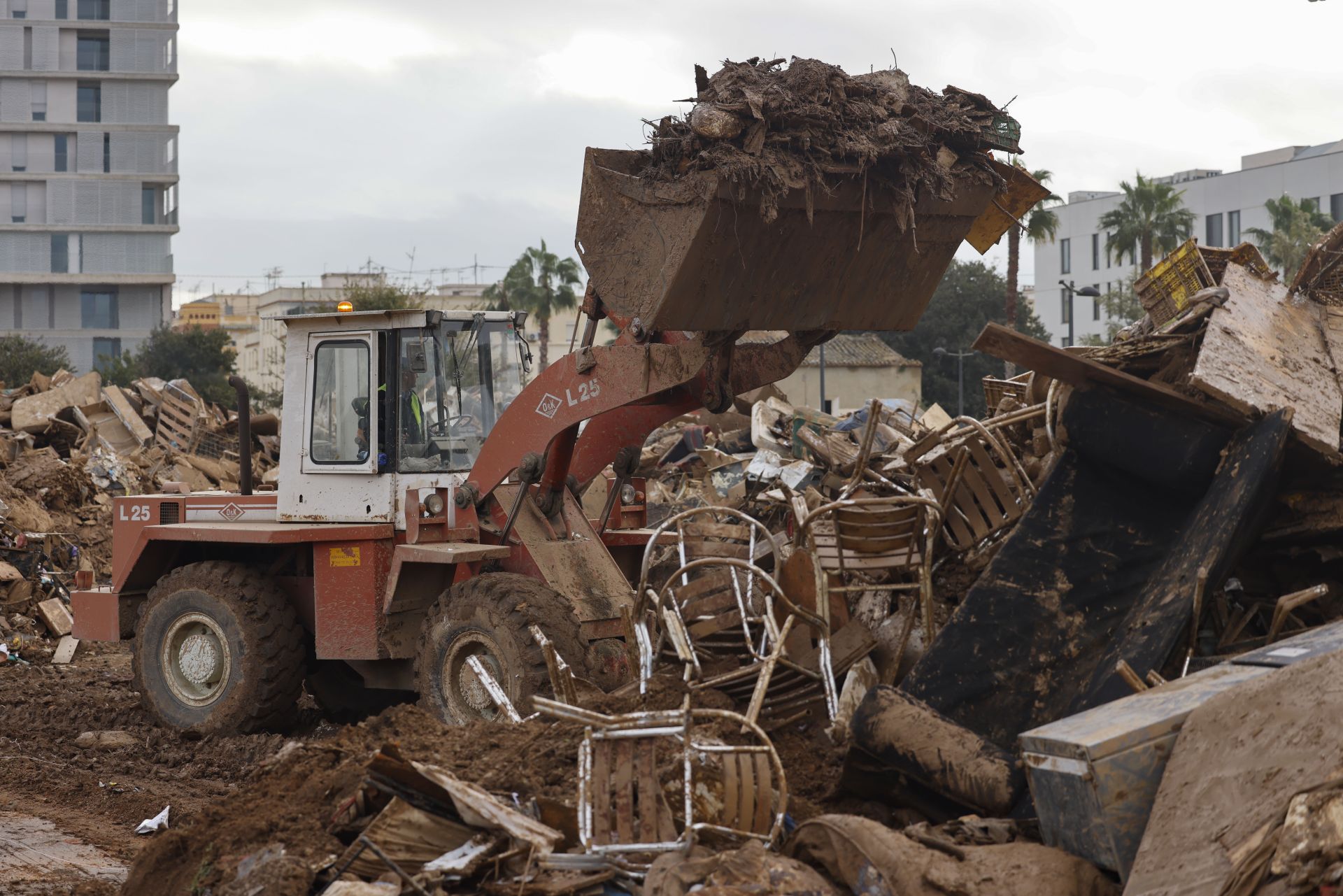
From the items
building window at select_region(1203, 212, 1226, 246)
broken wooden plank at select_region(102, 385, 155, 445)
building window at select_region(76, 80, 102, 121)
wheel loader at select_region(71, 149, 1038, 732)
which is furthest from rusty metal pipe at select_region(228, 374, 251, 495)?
building window at select_region(76, 80, 102, 121)

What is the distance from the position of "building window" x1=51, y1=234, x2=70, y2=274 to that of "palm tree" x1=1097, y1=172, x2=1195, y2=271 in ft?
159

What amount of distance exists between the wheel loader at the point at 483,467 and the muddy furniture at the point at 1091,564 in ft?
5.16

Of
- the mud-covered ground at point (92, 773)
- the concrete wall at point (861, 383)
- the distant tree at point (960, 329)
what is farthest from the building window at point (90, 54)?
the mud-covered ground at point (92, 773)

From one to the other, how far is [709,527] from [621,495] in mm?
1506

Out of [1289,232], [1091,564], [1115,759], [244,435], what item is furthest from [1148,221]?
[1115,759]

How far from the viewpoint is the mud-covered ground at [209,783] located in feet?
16.6

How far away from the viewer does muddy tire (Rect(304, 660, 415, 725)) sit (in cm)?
908

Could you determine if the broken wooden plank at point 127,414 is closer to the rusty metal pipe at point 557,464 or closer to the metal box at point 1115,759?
the rusty metal pipe at point 557,464

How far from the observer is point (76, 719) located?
948cm

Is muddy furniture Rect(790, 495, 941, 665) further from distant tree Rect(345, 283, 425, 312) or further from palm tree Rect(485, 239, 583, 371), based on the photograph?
palm tree Rect(485, 239, 583, 371)

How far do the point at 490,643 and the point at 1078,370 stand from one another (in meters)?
3.27

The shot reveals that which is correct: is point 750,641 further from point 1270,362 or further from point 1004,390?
point 1004,390

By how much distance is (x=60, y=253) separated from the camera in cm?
6644

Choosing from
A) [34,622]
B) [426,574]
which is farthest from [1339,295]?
[34,622]
